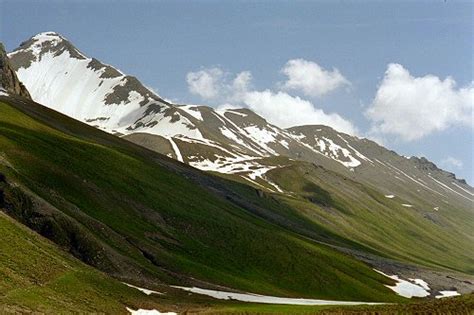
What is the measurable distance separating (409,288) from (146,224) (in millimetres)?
68938

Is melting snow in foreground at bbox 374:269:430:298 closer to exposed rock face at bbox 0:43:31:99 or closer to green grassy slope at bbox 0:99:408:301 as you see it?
green grassy slope at bbox 0:99:408:301

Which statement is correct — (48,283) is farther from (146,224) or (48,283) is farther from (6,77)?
(6,77)

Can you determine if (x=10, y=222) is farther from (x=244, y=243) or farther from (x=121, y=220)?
(x=244, y=243)

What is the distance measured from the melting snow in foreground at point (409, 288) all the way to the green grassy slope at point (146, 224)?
376 centimetres

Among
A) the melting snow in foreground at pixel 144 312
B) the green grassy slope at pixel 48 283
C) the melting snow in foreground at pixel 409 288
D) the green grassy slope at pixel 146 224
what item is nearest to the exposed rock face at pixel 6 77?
the green grassy slope at pixel 146 224

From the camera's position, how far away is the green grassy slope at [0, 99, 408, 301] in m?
69.1

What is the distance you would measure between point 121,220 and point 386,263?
88.2 m

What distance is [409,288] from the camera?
128 m

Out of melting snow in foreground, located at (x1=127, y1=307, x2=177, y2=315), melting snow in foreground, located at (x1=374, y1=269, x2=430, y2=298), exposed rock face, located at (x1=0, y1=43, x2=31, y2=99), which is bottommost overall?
melting snow in foreground, located at (x1=127, y1=307, x2=177, y2=315)

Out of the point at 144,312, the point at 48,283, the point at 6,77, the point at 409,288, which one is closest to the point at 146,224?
the point at 144,312

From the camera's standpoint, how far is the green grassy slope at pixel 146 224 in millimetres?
69125

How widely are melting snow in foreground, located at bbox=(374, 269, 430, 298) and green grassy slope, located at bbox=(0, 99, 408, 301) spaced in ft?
12.3

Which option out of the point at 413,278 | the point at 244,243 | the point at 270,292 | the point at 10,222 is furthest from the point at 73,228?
the point at 413,278

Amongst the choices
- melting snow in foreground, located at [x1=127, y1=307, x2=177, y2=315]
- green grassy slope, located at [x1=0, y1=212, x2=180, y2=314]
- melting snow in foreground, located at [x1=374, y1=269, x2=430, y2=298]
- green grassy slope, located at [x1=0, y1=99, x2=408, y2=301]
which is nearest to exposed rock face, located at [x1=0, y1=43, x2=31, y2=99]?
green grassy slope, located at [x1=0, y1=99, x2=408, y2=301]
